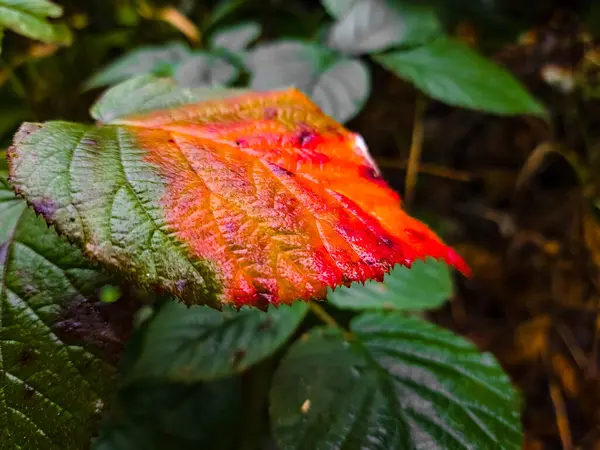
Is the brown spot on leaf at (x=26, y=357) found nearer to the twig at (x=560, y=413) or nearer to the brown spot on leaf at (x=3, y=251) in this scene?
the brown spot on leaf at (x=3, y=251)

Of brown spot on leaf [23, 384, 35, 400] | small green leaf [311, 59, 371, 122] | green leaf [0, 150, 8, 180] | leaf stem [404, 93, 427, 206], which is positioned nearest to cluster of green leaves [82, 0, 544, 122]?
small green leaf [311, 59, 371, 122]

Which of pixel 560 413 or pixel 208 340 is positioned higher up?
pixel 208 340

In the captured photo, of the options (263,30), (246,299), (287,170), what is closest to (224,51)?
(263,30)

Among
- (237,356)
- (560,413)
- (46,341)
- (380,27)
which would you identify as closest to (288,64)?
(380,27)

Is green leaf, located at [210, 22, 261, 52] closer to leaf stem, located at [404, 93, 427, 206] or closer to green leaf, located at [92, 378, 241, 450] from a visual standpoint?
leaf stem, located at [404, 93, 427, 206]

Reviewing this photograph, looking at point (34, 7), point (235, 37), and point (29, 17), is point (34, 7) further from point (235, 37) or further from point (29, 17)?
point (235, 37)

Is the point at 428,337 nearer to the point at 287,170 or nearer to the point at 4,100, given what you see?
the point at 287,170

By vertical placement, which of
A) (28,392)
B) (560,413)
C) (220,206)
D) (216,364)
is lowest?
(560,413)

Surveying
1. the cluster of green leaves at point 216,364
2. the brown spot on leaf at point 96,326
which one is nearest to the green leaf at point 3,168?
the cluster of green leaves at point 216,364
